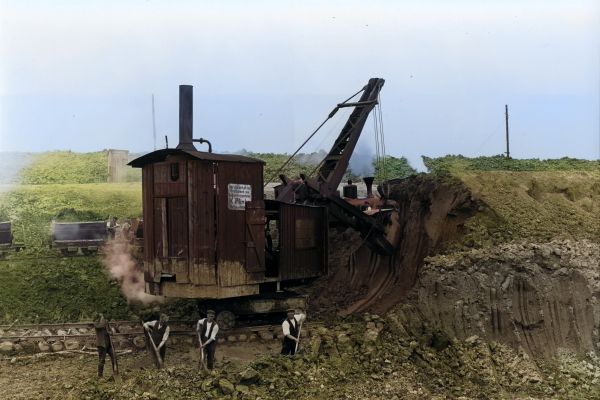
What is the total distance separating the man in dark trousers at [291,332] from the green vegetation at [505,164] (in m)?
13.8

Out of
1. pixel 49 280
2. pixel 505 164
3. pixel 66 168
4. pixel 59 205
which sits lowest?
pixel 49 280

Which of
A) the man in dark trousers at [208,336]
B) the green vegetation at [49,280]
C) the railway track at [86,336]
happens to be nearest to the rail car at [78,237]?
the green vegetation at [49,280]

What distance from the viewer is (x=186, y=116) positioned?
42.2ft

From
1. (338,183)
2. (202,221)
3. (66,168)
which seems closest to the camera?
(202,221)

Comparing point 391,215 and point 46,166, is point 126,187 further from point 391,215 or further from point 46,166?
point 391,215

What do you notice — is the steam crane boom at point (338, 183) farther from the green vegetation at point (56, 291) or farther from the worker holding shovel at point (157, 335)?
the green vegetation at point (56, 291)

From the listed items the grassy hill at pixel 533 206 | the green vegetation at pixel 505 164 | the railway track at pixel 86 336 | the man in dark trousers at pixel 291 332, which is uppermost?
the green vegetation at pixel 505 164

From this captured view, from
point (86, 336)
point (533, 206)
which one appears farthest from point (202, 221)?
point (533, 206)

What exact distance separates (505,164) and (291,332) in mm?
19260

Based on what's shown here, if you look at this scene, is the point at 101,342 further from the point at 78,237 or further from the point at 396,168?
the point at 396,168

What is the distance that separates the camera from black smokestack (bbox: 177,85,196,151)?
498 inches

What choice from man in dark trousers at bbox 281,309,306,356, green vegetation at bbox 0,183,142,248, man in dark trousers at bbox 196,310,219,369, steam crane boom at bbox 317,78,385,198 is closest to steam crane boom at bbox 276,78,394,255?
steam crane boom at bbox 317,78,385,198

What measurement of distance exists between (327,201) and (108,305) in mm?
5981

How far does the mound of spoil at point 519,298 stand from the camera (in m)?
11.7
